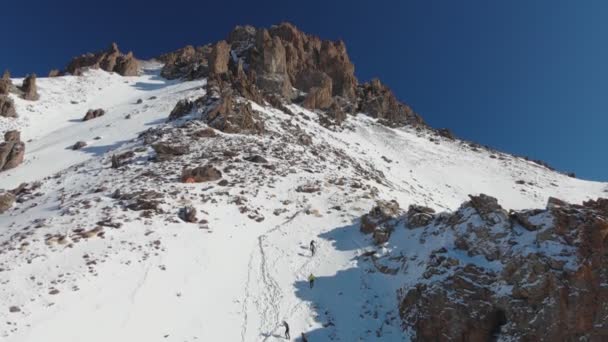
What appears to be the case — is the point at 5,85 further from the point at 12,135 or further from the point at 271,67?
the point at 271,67

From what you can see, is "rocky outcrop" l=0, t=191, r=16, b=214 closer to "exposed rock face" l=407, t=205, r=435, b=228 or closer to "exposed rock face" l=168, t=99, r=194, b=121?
"exposed rock face" l=168, t=99, r=194, b=121

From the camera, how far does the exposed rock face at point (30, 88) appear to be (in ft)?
187

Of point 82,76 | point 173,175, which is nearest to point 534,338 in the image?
point 173,175

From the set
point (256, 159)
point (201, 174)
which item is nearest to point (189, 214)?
point (201, 174)

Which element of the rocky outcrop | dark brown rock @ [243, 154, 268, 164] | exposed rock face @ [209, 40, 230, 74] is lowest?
the rocky outcrop

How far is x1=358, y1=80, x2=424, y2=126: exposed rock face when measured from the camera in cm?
7744

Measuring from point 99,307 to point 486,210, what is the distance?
16.3 m

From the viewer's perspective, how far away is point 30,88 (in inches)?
2274

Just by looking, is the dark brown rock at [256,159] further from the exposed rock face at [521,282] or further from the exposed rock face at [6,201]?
the exposed rock face at [521,282]

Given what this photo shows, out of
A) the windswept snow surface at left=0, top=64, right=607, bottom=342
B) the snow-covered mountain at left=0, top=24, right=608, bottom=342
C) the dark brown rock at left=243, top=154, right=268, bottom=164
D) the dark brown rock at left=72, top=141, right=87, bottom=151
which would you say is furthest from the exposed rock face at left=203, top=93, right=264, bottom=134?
the dark brown rock at left=72, top=141, right=87, bottom=151

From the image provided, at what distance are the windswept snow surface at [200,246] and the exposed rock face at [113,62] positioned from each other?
31.7 metres

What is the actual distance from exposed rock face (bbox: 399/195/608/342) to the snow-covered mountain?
0.06 meters

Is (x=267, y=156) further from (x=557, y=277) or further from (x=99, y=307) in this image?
(x=557, y=277)

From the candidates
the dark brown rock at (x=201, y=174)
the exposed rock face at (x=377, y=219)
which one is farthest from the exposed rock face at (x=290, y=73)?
the exposed rock face at (x=377, y=219)
